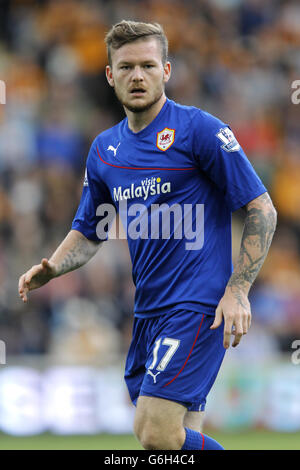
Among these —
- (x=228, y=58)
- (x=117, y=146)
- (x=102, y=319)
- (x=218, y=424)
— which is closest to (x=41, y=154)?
(x=102, y=319)

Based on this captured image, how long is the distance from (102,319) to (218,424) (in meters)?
1.74

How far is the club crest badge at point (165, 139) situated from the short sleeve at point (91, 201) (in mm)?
536

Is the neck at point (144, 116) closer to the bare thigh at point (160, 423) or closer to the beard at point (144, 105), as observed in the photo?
the beard at point (144, 105)

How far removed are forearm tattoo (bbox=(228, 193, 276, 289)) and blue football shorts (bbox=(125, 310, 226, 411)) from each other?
29 centimetres

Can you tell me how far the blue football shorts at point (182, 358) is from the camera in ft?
13.4

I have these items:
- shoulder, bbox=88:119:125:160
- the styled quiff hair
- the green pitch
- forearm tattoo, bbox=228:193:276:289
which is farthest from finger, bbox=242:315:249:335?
the green pitch

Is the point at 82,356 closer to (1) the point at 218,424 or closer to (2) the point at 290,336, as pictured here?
(1) the point at 218,424

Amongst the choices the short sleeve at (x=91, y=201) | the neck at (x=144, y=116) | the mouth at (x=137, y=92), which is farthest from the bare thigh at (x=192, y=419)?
the mouth at (x=137, y=92)

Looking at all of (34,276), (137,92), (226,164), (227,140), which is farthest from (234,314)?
(137,92)

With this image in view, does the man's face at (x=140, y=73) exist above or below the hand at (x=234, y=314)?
above

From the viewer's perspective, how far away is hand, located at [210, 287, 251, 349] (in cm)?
389

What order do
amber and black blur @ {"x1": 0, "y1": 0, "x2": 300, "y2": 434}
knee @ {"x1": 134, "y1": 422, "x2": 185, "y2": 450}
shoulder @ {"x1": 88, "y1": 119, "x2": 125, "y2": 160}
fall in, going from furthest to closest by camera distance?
amber and black blur @ {"x1": 0, "y1": 0, "x2": 300, "y2": 434}, shoulder @ {"x1": 88, "y1": 119, "x2": 125, "y2": 160}, knee @ {"x1": 134, "y1": 422, "x2": 185, "y2": 450}

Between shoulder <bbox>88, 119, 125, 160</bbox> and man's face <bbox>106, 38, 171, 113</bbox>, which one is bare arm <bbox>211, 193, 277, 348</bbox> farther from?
shoulder <bbox>88, 119, 125, 160</bbox>
